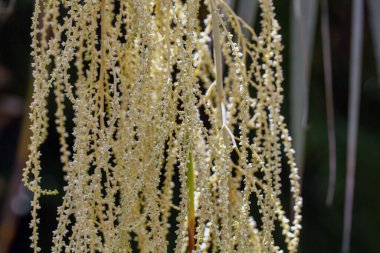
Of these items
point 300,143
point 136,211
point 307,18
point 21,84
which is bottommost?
point 136,211

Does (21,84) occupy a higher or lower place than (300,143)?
higher

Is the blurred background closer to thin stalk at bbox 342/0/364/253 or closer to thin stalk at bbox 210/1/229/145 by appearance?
thin stalk at bbox 342/0/364/253

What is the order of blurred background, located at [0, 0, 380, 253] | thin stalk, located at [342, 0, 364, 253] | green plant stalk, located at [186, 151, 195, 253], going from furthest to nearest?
blurred background, located at [0, 0, 380, 253] → thin stalk, located at [342, 0, 364, 253] → green plant stalk, located at [186, 151, 195, 253]

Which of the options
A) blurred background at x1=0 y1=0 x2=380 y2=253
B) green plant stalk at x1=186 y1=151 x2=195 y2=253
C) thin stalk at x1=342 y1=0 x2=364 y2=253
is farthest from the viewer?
blurred background at x1=0 y1=0 x2=380 y2=253

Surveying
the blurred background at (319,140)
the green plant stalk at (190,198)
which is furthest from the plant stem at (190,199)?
the blurred background at (319,140)

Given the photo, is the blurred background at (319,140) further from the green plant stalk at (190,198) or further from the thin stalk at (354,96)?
the green plant stalk at (190,198)

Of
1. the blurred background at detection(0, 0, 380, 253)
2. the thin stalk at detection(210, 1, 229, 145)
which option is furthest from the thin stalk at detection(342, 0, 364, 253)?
the blurred background at detection(0, 0, 380, 253)

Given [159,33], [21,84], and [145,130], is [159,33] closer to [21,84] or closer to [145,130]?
[145,130]

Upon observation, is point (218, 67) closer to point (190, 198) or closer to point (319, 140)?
point (190, 198)

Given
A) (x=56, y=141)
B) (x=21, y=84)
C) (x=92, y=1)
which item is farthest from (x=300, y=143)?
(x=21, y=84)

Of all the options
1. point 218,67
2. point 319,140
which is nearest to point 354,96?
point 218,67

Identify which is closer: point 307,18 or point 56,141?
point 307,18
